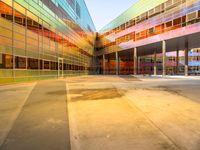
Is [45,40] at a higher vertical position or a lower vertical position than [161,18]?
lower

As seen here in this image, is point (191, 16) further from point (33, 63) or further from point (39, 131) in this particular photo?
point (39, 131)

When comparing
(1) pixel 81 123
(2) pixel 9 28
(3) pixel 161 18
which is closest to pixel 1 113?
(1) pixel 81 123

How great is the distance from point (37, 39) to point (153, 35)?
22.4m

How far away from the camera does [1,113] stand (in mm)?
7242

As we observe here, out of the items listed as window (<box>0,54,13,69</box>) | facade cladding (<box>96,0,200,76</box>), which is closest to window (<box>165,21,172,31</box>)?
facade cladding (<box>96,0,200,76</box>)

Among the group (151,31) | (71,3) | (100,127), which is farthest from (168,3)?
(100,127)

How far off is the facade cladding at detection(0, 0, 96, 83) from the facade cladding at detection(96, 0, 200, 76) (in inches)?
525

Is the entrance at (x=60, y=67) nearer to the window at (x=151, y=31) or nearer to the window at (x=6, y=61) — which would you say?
the window at (x=6, y=61)

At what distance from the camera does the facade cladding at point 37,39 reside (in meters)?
17.8

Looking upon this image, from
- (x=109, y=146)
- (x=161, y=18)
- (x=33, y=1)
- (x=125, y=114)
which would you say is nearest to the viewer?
(x=109, y=146)

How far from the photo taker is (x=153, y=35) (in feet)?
120

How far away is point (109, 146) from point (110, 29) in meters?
52.6

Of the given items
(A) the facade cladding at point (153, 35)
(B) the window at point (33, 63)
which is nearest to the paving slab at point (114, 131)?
(B) the window at point (33, 63)

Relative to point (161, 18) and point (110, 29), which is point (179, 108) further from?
point (110, 29)
